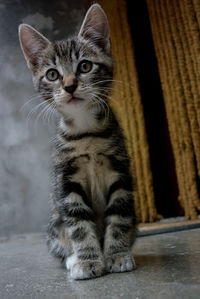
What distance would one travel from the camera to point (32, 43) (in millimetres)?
1464

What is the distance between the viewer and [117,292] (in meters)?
0.89

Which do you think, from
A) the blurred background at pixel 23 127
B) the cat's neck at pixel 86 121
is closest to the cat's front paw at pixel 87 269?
the cat's neck at pixel 86 121

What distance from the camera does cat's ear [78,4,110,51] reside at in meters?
1.42

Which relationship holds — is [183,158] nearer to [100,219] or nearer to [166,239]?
[166,239]

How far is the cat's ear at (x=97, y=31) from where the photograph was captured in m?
1.42

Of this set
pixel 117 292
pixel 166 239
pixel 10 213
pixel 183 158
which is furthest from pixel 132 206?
pixel 10 213

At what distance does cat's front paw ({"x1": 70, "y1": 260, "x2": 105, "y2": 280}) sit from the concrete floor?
0.03 meters

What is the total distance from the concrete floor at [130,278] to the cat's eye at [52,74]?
70 centimetres

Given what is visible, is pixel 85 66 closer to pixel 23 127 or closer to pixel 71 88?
pixel 71 88

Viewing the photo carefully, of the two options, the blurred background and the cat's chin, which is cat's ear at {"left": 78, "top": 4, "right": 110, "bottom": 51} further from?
the blurred background

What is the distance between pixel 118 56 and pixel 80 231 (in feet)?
5.23

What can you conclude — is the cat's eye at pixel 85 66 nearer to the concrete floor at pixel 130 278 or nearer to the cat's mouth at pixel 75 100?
the cat's mouth at pixel 75 100

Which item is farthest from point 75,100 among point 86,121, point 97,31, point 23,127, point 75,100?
point 23,127

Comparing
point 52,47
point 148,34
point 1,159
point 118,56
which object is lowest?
point 1,159
